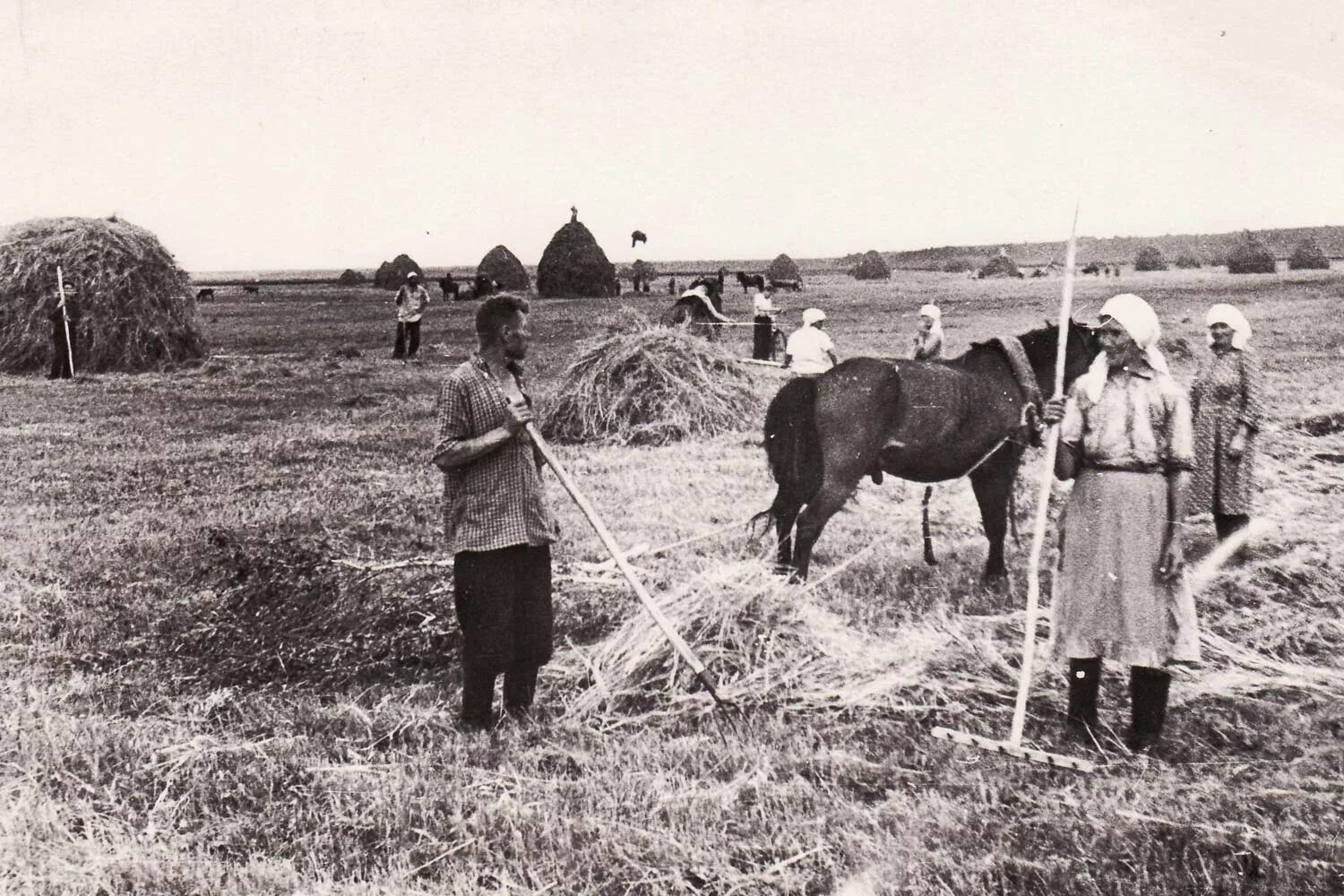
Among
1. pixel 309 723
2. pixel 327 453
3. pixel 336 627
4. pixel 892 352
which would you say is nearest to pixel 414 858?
pixel 309 723

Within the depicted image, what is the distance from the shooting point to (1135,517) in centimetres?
410

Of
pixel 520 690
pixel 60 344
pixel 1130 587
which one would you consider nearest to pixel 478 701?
pixel 520 690

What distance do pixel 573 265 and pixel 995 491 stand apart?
31265 mm

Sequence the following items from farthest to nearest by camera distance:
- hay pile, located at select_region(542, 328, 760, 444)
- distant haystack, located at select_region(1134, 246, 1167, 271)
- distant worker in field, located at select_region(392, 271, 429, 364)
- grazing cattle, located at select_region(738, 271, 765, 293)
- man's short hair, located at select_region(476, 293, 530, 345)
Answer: distant haystack, located at select_region(1134, 246, 1167, 271) → grazing cattle, located at select_region(738, 271, 765, 293) → distant worker in field, located at select_region(392, 271, 429, 364) → hay pile, located at select_region(542, 328, 760, 444) → man's short hair, located at select_region(476, 293, 530, 345)

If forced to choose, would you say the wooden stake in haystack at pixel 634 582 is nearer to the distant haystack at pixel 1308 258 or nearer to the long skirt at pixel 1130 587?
the long skirt at pixel 1130 587

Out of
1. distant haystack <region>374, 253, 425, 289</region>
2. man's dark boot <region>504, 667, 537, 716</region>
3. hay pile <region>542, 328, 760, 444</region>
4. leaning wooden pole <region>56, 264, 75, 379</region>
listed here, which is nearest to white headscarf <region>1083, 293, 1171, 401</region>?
man's dark boot <region>504, 667, 537, 716</region>

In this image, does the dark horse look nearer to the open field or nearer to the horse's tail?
the horse's tail

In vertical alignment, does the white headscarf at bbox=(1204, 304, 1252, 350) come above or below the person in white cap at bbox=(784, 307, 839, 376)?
above

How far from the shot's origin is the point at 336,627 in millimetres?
5910

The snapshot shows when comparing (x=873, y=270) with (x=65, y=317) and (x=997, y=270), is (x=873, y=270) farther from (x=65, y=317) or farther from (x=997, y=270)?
(x=65, y=317)

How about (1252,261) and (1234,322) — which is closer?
(1234,322)

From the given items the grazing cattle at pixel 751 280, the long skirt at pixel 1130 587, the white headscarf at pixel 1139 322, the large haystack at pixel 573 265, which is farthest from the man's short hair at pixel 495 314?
the large haystack at pixel 573 265

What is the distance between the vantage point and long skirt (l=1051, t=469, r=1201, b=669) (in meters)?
4.09

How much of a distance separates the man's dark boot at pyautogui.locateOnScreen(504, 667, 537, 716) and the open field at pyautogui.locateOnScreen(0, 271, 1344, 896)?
15 cm
